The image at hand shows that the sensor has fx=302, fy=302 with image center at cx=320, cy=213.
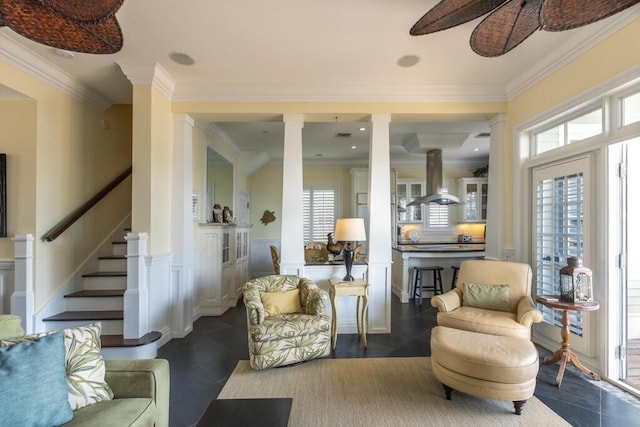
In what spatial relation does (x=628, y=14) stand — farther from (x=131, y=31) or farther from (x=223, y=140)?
(x=223, y=140)

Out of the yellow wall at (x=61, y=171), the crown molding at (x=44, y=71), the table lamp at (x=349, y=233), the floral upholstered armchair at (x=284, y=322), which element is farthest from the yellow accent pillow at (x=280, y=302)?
the crown molding at (x=44, y=71)

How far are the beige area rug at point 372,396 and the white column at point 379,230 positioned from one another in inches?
30.7

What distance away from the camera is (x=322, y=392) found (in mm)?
2508

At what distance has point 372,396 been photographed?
8.00 feet

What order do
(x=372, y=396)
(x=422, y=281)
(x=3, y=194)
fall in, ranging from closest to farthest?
(x=372, y=396) → (x=3, y=194) → (x=422, y=281)

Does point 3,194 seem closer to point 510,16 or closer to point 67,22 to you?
point 67,22

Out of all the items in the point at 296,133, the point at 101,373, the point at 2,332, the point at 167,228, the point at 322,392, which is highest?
the point at 296,133

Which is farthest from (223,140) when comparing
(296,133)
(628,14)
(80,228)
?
(628,14)

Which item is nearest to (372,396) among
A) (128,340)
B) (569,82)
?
(128,340)

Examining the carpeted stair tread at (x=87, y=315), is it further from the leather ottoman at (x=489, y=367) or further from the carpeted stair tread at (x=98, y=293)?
the leather ottoman at (x=489, y=367)

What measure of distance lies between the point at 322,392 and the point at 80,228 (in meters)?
3.44

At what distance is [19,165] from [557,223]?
18.3ft

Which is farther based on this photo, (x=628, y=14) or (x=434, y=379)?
(x=434, y=379)

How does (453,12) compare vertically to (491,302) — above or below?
above
